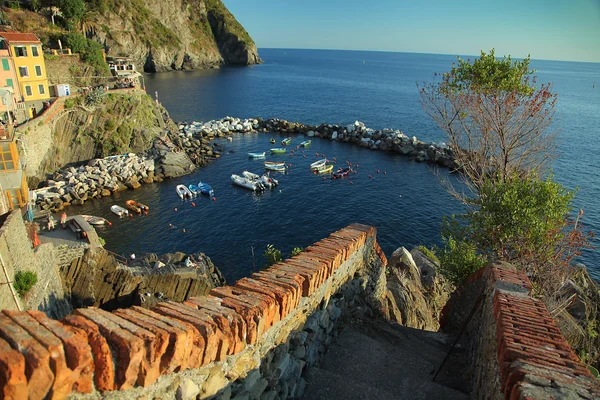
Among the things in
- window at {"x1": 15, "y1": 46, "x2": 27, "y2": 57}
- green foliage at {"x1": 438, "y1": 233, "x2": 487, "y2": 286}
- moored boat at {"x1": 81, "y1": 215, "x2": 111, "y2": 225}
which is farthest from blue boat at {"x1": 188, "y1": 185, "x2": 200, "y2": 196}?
green foliage at {"x1": 438, "y1": 233, "x2": 487, "y2": 286}

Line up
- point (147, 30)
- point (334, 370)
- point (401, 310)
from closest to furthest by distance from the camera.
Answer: point (334, 370)
point (401, 310)
point (147, 30)

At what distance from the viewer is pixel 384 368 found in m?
8.93

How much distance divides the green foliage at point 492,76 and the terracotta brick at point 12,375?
21928 millimetres

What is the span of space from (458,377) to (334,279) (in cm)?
393

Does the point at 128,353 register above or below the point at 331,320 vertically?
above

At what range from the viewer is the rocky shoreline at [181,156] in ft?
155

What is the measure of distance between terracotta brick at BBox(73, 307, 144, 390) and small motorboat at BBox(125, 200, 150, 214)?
145ft

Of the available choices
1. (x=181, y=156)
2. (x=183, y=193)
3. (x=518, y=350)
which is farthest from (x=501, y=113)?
(x=181, y=156)

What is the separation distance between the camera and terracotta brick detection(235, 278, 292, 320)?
6350 mm

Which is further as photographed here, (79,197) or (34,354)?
(79,197)

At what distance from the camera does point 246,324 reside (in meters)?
5.53

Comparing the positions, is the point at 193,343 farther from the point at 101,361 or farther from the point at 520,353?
the point at 520,353

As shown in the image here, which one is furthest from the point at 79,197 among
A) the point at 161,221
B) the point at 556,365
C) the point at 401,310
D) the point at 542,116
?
the point at 556,365

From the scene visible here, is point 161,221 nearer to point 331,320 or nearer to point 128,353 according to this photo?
point 331,320
